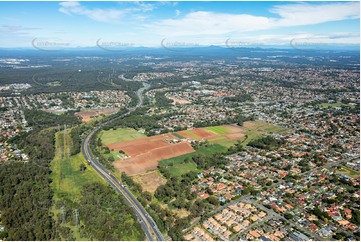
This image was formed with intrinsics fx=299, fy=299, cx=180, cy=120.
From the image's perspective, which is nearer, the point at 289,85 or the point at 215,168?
the point at 215,168

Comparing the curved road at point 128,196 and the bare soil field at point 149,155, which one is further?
the bare soil field at point 149,155

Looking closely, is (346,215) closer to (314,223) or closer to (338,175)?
(314,223)

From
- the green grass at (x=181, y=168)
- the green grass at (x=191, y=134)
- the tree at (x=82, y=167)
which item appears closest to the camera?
the green grass at (x=181, y=168)

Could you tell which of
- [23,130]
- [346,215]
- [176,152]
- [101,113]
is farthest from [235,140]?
[23,130]

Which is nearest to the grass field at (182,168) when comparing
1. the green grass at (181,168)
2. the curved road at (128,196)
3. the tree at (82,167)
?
the green grass at (181,168)

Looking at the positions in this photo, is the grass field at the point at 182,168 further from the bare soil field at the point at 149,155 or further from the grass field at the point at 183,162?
the bare soil field at the point at 149,155

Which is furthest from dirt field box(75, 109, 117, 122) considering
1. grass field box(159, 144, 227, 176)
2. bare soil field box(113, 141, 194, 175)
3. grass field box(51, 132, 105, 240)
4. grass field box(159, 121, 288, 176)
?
grass field box(159, 144, 227, 176)
